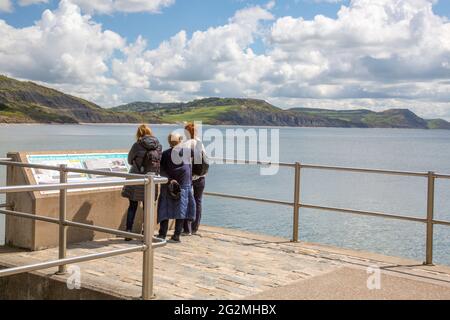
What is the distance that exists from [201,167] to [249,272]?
8.06ft

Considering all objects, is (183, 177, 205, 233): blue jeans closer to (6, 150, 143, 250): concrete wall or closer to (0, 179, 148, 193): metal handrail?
(6, 150, 143, 250): concrete wall

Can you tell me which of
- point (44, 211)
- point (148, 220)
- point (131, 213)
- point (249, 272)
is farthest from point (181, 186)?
point (148, 220)

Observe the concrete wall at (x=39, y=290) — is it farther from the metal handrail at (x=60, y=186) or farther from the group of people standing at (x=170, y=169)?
the group of people standing at (x=170, y=169)

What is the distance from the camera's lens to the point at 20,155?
7.95 meters

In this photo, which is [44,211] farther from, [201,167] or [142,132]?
[201,167]

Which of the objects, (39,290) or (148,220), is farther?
(39,290)

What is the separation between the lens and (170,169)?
8.56 meters

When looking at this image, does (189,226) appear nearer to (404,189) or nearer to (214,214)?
(214,214)

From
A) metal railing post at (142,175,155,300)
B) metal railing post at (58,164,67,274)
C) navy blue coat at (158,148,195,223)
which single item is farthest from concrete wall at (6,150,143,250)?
metal railing post at (142,175,155,300)

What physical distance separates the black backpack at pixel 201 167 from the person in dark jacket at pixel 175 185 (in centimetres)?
29

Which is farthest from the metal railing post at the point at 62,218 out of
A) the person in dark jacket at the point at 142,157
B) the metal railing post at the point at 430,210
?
the metal railing post at the point at 430,210

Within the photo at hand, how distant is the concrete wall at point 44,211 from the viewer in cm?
773

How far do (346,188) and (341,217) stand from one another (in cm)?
1470
